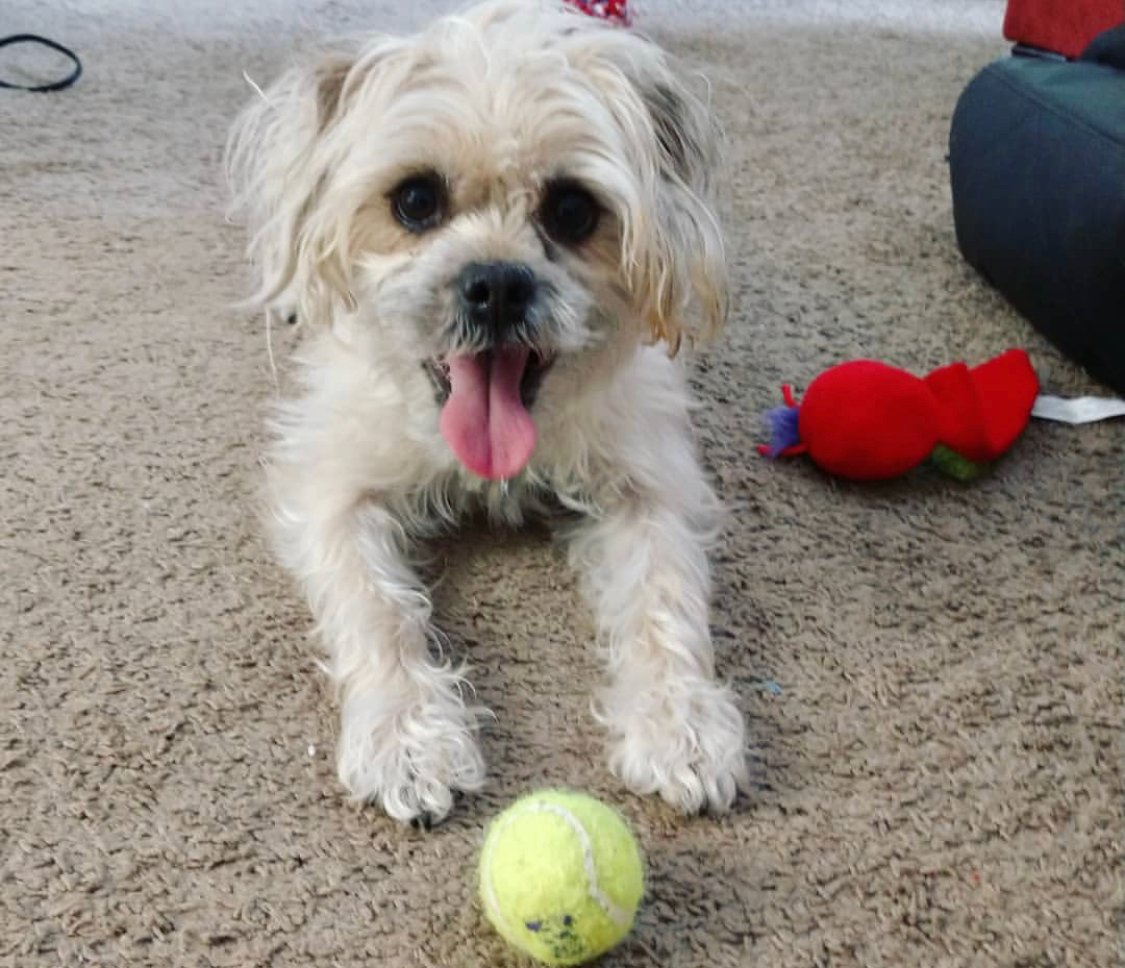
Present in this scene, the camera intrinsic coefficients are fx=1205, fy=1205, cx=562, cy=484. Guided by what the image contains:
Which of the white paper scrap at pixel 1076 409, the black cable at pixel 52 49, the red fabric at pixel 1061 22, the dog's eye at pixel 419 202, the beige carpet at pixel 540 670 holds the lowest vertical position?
the black cable at pixel 52 49

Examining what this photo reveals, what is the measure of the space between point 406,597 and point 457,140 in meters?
0.49

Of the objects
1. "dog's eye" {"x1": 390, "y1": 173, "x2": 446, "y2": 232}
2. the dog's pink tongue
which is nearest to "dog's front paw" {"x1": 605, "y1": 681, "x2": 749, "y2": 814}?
the dog's pink tongue

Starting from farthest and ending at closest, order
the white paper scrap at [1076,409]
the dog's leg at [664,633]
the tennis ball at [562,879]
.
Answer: the white paper scrap at [1076,409] → the dog's leg at [664,633] → the tennis ball at [562,879]

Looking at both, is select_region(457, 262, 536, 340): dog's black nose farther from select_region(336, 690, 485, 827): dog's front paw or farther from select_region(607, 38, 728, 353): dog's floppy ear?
select_region(336, 690, 485, 827): dog's front paw

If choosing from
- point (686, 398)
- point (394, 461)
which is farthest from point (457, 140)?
point (686, 398)

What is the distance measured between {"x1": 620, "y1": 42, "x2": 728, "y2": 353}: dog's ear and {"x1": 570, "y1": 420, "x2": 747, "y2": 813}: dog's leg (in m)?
0.20

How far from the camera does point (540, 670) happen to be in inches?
49.9

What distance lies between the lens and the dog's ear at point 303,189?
1303mm

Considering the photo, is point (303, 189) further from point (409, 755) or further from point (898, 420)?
point (898, 420)

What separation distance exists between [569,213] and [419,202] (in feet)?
0.52

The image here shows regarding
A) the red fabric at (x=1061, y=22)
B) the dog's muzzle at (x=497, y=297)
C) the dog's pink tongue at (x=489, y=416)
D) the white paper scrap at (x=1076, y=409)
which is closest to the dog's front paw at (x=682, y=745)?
the dog's pink tongue at (x=489, y=416)

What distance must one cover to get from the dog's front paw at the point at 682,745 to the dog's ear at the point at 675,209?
41 centimetres

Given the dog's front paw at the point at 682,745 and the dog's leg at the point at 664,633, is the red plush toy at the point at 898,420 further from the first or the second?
the dog's front paw at the point at 682,745

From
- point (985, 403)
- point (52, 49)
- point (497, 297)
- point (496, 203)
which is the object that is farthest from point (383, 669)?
point (52, 49)
